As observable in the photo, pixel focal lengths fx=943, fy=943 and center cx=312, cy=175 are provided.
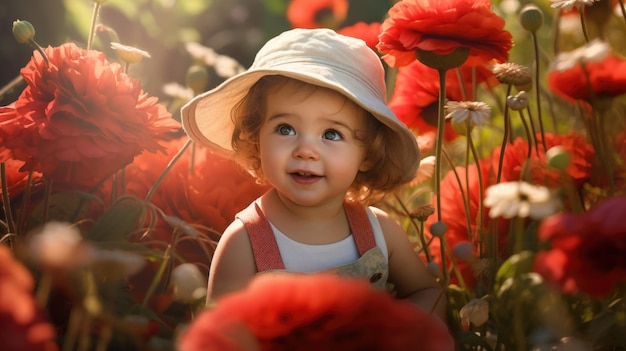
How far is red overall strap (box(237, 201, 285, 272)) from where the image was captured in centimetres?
109

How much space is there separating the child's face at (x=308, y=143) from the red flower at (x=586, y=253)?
0.44m

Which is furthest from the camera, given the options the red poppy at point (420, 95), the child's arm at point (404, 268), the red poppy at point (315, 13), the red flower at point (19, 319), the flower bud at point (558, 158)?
the red poppy at point (315, 13)

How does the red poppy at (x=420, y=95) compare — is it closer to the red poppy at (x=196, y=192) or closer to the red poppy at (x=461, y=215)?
the red poppy at (x=461, y=215)

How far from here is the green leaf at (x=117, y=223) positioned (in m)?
1.07

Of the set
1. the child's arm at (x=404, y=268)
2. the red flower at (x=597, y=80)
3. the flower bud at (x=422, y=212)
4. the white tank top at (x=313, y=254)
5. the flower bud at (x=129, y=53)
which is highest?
the flower bud at (x=129, y=53)

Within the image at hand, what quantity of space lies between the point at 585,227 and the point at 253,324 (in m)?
0.24

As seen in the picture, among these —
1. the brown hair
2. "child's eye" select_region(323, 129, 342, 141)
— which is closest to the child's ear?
the brown hair

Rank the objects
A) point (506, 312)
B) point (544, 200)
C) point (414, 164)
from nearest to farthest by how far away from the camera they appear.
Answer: point (544, 200)
point (506, 312)
point (414, 164)

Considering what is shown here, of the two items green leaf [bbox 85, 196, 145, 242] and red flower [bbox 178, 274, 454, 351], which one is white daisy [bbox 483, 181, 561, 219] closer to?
red flower [bbox 178, 274, 454, 351]

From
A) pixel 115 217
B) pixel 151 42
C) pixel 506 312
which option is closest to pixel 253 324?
pixel 506 312

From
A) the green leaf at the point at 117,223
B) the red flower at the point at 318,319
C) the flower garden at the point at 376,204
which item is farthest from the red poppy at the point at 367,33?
the red flower at the point at 318,319

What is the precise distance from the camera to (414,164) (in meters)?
1.22

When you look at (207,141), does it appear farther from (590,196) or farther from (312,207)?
(590,196)

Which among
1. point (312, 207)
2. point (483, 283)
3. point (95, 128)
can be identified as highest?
point (95, 128)
